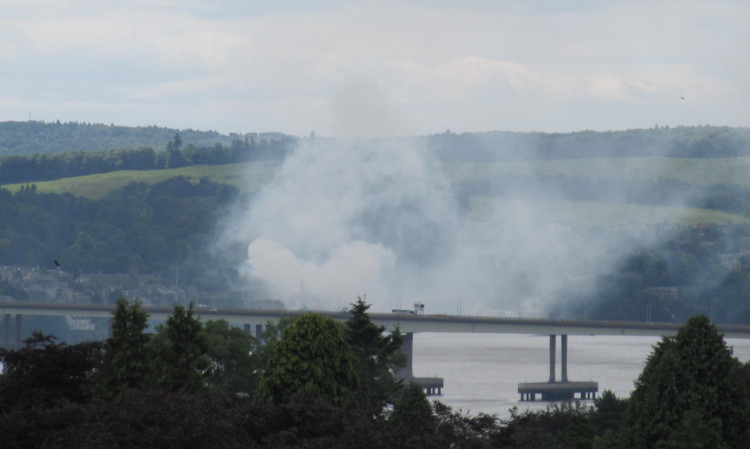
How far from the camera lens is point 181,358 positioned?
5622cm

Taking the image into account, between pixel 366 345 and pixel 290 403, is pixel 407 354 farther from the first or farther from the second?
pixel 290 403

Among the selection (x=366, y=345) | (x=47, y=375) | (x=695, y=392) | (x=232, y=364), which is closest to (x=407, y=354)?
(x=232, y=364)

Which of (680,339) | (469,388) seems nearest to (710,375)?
(680,339)

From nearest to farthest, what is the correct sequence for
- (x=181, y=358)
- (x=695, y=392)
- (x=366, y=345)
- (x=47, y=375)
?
(x=695, y=392) < (x=47, y=375) < (x=181, y=358) < (x=366, y=345)

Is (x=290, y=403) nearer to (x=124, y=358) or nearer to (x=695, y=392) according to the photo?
(x=124, y=358)

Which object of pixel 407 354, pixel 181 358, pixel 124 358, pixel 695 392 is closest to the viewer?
pixel 695 392

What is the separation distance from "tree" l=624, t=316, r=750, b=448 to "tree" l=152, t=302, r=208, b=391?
21.7 m

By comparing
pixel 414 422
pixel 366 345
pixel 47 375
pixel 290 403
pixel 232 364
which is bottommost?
pixel 414 422

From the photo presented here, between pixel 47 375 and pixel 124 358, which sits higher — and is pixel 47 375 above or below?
Result: below

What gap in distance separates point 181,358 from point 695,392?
78.3 feet

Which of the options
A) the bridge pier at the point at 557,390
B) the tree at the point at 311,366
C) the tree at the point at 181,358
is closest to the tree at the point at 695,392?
the tree at the point at 311,366

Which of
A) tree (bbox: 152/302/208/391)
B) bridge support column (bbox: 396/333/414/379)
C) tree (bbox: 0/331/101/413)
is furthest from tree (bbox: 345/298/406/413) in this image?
bridge support column (bbox: 396/333/414/379)

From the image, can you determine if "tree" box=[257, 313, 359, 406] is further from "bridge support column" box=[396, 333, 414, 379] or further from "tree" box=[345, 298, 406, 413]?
"bridge support column" box=[396, 333, 414, 379]

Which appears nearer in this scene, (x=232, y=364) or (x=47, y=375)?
(x=47, y=375)
